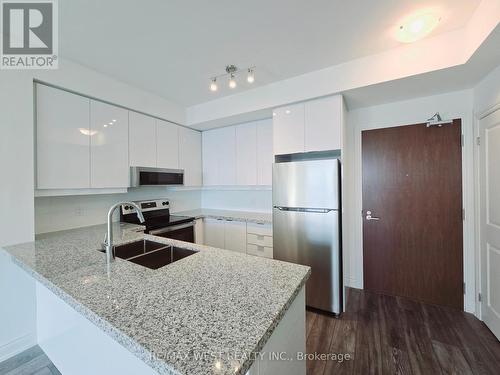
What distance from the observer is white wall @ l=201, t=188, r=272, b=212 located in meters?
3.42

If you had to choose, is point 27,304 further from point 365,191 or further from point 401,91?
point 401,91

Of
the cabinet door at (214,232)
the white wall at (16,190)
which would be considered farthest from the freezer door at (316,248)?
the white wall at (16,190)

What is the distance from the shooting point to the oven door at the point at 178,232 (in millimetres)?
2559

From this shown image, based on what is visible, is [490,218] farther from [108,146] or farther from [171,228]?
[108,146]

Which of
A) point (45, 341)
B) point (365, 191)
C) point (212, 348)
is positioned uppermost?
point (365, 191)

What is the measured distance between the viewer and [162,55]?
6.32 ft

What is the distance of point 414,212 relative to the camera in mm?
2375

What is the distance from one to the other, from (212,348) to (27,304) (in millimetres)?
2244

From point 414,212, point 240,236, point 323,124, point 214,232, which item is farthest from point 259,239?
point 414,212

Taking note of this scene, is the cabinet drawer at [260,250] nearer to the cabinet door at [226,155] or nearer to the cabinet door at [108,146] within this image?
the cabinet door at [226,155]

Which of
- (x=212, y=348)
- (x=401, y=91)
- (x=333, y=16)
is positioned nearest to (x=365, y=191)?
(x=401, y=91)

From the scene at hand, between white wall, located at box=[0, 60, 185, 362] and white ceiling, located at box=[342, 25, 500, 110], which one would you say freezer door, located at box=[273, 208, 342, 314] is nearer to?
white ceiling, located at box=[342, 25, 500, 110]

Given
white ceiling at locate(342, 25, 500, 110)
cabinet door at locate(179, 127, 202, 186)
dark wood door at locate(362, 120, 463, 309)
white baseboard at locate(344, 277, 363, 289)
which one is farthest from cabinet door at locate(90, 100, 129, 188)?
white baseboard at locate(344, 277, 363, 289)

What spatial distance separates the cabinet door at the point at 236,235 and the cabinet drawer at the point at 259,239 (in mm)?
83
